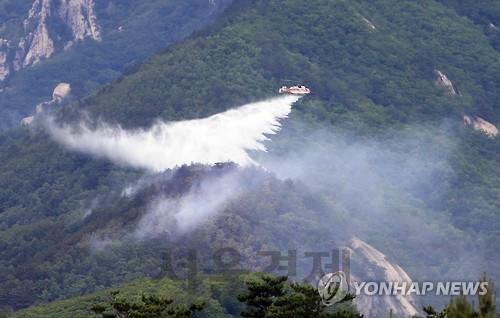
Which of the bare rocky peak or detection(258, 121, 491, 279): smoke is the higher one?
the bare rocky peak

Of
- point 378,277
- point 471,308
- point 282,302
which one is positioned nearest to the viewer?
point 471,308

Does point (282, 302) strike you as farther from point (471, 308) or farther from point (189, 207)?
point (189, 207)

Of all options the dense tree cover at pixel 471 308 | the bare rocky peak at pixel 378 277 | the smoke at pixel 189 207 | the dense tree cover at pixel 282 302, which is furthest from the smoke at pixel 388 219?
the dense tree cover at pixel 471 308

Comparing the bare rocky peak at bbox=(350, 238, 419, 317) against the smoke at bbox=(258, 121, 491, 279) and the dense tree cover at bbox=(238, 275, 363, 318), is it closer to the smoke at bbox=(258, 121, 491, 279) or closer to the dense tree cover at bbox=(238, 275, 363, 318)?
the smoke at bbox=(258, 121, 491, 279)

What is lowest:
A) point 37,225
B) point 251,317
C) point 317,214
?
point 37,225

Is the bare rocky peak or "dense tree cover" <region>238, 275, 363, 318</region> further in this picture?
the bare rocky peak

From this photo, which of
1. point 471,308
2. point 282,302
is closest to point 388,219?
point 282,302

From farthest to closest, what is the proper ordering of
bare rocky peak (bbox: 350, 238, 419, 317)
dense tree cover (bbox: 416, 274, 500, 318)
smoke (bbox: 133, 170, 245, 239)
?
1. smoke (bbox: 133, 170, 245, 239)
2. bare rocky peak (bbox: 350, 238, 419, 317)
3. dense tree cover (bbox: 416, 274, 500, 318)

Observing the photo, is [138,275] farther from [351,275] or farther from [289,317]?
[289,317]

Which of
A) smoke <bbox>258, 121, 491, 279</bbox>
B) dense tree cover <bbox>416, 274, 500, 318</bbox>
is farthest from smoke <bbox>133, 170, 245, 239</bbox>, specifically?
dense tree cover <bbox>416, 274, 500, 318</bbox>

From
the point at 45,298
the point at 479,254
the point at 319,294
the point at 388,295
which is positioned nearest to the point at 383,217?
the point at 479,254

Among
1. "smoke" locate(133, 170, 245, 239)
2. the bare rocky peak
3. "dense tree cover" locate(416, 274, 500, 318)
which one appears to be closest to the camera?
"dense tree cover" locate(416, 274, 500, 318)
